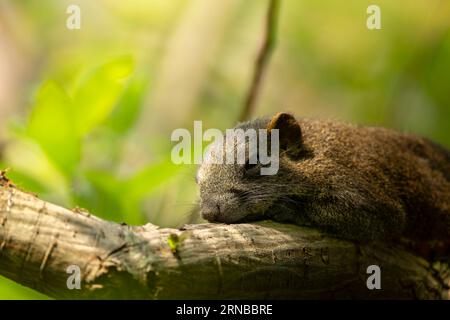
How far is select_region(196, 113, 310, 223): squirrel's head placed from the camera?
4801mm

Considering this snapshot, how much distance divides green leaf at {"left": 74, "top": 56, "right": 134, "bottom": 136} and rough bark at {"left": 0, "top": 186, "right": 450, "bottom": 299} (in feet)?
5.96

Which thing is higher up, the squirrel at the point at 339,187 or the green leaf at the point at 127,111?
the green leaf at the point at 127,111

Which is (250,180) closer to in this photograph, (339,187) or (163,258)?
(339,187)

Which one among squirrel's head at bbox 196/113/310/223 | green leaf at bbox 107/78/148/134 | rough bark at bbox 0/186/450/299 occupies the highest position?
green leaf at bbox 107/78/148/134

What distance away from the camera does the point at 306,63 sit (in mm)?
12016

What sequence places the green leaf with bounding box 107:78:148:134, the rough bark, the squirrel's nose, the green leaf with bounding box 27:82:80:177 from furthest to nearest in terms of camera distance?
1. the green leaf with bounding box 107:78:148:134
2. the green leaf with bounding box 27:82:80:177
3. the squirrel's nose
4. the rough bark

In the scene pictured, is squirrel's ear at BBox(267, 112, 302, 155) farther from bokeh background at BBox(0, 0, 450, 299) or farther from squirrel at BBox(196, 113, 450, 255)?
bokeh background at BBox(0, 0, 450, 299)

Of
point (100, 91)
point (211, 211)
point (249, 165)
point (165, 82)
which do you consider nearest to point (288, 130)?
point (249, 165)

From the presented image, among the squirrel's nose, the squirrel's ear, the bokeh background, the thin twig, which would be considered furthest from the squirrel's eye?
the thin twig

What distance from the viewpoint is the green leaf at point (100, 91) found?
5258mm

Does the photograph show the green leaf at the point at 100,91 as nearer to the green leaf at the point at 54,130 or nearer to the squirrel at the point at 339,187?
the green leaf at the point at 54,130

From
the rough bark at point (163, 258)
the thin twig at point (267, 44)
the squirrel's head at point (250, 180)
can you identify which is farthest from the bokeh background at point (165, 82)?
the rough bark at point (163, 258)
